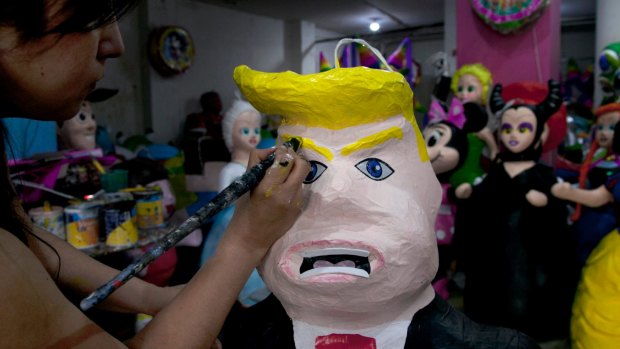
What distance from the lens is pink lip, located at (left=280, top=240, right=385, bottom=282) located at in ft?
3.08

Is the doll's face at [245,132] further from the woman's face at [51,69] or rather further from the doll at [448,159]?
the woman's face at [51,69]

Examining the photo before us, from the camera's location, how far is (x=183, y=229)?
0.79m

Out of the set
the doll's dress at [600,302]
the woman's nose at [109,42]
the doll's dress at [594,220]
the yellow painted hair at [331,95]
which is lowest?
the doll's dress at [600,302]

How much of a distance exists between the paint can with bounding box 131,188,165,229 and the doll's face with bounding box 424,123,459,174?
4.21 feet

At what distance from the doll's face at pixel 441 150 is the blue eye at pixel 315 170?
1564 millimetres

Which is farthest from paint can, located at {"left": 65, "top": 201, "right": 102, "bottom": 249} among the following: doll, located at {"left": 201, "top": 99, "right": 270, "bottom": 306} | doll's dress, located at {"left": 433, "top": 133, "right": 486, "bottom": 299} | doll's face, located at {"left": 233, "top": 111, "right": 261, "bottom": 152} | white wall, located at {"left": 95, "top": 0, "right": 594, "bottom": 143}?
white wall, located at {"left": 95, "top": 0, "right": 594, "bottom": 143}

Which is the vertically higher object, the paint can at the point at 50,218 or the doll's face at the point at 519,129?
the doll's face at the point at 519,129

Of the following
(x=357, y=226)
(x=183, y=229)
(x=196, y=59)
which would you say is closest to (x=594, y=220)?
(x=357, y=226)

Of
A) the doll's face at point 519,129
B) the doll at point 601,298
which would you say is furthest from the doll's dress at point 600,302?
the doll's face at point 519,129

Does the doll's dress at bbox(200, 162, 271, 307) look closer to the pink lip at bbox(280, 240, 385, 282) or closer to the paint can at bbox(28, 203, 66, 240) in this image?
the paint can at bbox(28, 203, 66, 240)

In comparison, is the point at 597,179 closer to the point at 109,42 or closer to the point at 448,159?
the point at 448,159

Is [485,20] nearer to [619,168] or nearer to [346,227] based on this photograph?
[619,168]

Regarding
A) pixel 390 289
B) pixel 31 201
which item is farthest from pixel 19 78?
pixel 31 201

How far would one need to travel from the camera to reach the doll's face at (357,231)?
948mm
